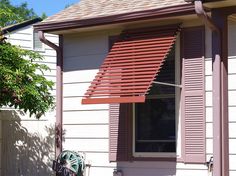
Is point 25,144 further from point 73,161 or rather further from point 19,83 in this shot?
point 73,161

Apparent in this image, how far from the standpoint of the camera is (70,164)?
34.0 ft

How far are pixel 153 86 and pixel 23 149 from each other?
12.9 feet

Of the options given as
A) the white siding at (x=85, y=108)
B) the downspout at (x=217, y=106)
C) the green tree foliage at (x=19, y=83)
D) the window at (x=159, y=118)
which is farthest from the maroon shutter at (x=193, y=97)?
the green tree foliage at (x=19, y=83)

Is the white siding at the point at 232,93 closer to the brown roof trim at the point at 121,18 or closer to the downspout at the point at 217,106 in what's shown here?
the downspout at the point at 217,106

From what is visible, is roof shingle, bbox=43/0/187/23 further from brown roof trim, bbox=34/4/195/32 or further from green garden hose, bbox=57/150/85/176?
green garden hose, bbox=57/150/85/176

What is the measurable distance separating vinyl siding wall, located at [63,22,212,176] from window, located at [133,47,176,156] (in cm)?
36

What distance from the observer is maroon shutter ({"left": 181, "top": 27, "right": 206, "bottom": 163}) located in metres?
9.09

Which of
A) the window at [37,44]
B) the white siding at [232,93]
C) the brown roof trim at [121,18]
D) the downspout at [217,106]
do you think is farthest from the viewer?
the window at [37,44]

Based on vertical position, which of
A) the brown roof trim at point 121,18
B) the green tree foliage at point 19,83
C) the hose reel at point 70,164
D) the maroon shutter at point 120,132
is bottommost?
the hose reel at point 70,164

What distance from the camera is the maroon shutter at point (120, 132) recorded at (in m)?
9.94

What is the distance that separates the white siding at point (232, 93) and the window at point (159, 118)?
3.37ft

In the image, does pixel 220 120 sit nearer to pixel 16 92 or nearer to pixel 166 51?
pixel 166 51

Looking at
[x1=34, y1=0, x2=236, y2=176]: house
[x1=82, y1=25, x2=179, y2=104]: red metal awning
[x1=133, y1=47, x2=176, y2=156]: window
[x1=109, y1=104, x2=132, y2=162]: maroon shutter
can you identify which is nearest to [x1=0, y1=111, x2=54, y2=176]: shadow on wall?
[x1=34, y1=0, x2=236, y2=176]: house

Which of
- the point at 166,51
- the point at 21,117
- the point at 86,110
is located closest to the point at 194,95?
the point at 166,51
